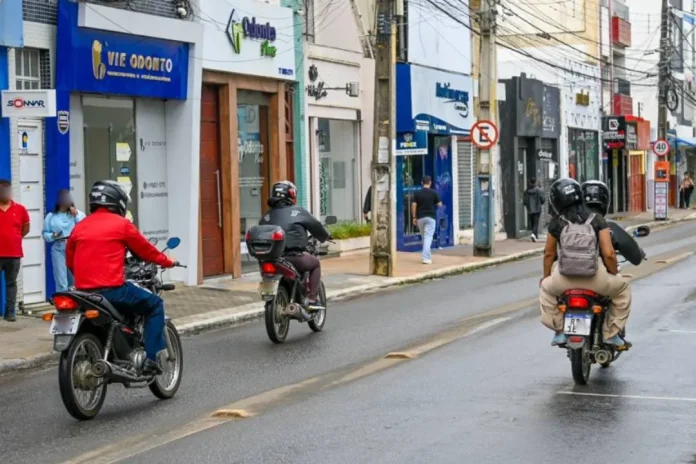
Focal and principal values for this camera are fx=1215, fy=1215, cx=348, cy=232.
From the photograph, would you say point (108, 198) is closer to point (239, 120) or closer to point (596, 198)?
point (596, 198)

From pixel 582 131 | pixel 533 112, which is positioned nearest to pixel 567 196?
pixel 533 112

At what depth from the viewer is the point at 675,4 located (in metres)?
65.2

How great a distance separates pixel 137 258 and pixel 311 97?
15.7 metres

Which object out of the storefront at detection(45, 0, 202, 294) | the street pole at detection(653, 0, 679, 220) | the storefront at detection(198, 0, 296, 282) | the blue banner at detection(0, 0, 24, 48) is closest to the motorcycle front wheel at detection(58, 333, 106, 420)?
the blue banner at detection(0, 0, 24, 48)

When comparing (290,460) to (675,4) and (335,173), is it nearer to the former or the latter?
(335,173)

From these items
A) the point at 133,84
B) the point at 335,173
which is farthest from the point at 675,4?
the point at 133,84

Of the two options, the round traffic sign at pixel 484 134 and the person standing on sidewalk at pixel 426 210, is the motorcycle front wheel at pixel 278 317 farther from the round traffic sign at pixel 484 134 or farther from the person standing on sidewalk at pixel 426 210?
the round traffic sign at pixel 484 134

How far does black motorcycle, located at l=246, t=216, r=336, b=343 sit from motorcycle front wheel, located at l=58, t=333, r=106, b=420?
13.5 ft

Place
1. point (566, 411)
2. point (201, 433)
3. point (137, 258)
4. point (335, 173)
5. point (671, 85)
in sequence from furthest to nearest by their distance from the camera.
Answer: point (671, 85)
point (335, 173)
point (137, 258)
point (566, 411)
point (201, 433)

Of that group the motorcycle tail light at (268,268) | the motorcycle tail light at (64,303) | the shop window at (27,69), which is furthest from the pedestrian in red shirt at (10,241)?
the motorcycle tail light at (64,303)

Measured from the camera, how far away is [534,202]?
115 feet

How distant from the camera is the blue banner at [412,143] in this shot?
2688cm

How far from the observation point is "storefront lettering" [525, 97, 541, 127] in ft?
124

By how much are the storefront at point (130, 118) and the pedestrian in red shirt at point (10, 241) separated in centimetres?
167
